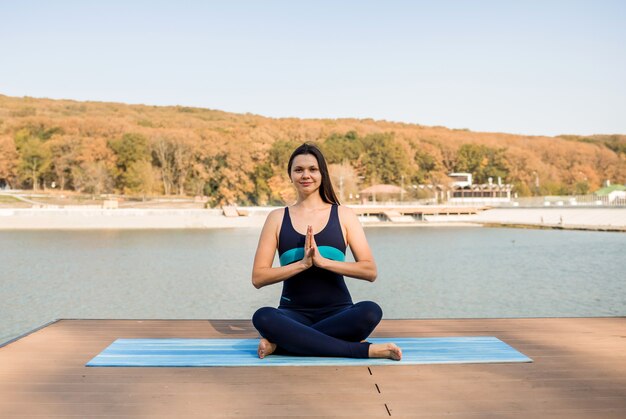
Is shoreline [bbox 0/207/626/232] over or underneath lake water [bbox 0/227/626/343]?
underneath

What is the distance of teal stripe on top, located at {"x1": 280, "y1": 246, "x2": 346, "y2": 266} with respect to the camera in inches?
125

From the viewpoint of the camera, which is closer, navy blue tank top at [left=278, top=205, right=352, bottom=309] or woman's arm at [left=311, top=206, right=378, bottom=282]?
woman's arm at [left=311, top=206, right=378, bottom=282]

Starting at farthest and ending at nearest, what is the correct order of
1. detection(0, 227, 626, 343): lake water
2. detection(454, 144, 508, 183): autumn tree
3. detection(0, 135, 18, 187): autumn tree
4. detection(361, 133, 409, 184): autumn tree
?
1. detection(454, 144, 508, 183): autumn tree
2. detection(361, 133, 409, 184): autumn tree
3. detection(0, 135, 18, 187): autumn tree
4. detection(0, 227, 626, 343): lake water

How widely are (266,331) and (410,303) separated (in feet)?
25.1

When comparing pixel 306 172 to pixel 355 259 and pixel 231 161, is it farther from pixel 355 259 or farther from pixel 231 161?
pixel 231 161

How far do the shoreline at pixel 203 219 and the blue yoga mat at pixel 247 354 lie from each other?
2955cm

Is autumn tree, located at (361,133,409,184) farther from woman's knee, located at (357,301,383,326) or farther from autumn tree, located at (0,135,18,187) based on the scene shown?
woman's knee, located at (357,301,383,326)

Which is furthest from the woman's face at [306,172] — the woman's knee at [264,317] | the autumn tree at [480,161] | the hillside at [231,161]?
the autumn tree at [480,161]

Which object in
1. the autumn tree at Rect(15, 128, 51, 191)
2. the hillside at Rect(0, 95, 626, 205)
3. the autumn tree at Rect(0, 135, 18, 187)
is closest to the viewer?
the hillside at Rect(0, 95, 626, 205)

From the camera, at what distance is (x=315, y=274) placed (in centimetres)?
321

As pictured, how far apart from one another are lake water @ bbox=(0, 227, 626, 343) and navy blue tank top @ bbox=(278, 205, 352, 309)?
19.1 feet

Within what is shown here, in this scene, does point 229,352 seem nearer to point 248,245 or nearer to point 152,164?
point 248,245

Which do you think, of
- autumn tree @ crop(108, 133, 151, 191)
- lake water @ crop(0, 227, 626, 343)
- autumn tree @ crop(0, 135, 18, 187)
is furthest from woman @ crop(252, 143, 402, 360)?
autumn tree @ crop(0, 135, 18, 187)

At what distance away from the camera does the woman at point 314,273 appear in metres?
3.10
